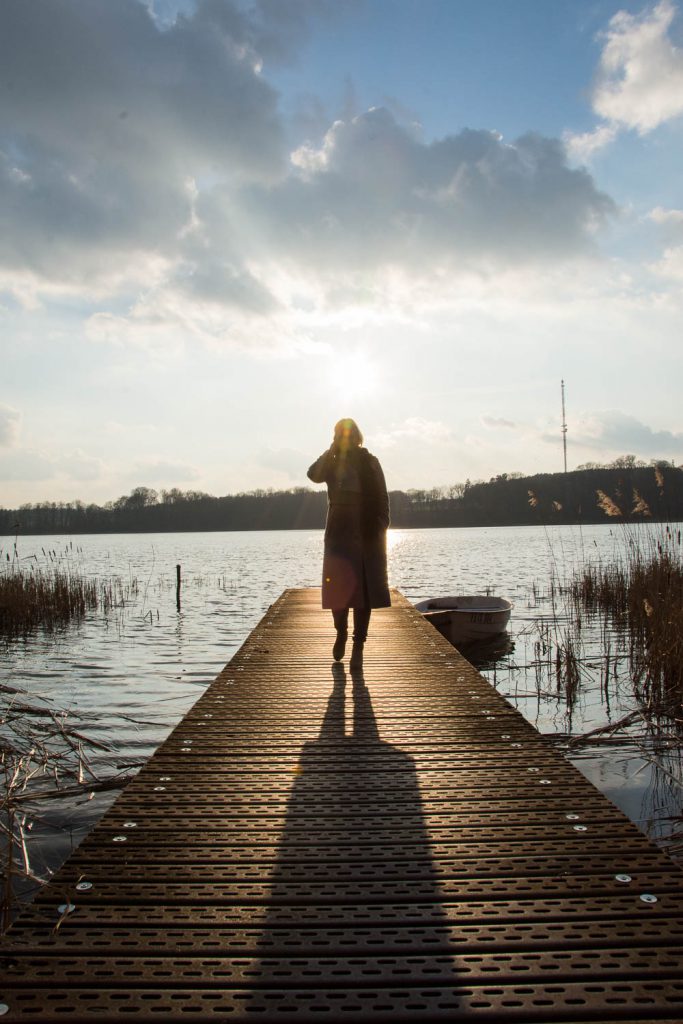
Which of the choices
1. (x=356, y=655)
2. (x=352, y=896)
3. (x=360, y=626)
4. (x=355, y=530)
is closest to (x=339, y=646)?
(x=356, y=655)

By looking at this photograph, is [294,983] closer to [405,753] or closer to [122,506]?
[405,753]

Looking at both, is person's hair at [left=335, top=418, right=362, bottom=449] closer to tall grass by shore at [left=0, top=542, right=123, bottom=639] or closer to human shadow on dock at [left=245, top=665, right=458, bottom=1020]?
human shadow on dock at [left=245, top=665, right=458, bottom=1020]

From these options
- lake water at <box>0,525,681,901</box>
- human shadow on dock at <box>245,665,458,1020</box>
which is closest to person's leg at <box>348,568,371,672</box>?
lake water at <box>0,525,681,901</box>

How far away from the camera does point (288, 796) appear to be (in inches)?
149

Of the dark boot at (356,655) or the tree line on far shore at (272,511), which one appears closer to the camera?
the dark boot at (356,655)

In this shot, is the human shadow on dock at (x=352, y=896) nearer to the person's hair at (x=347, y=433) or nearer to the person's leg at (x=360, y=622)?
the person's leg at (x=360, y=622)

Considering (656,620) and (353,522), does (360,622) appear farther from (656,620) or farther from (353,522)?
(656,620)

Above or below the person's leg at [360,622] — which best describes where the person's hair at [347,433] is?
above

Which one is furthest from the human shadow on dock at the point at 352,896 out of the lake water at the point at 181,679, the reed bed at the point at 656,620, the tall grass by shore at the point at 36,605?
the tall grass by shore at the point at 36,605

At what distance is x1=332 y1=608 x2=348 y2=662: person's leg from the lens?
277 inches

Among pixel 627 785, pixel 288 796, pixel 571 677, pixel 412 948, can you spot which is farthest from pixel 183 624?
pixel 412 948

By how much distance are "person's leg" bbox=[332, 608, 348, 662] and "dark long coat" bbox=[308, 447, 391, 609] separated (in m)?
0.15

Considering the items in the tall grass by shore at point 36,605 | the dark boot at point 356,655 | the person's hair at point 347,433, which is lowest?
the tall grass by shore at point 36,605

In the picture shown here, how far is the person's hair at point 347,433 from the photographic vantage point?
22.2 ft
